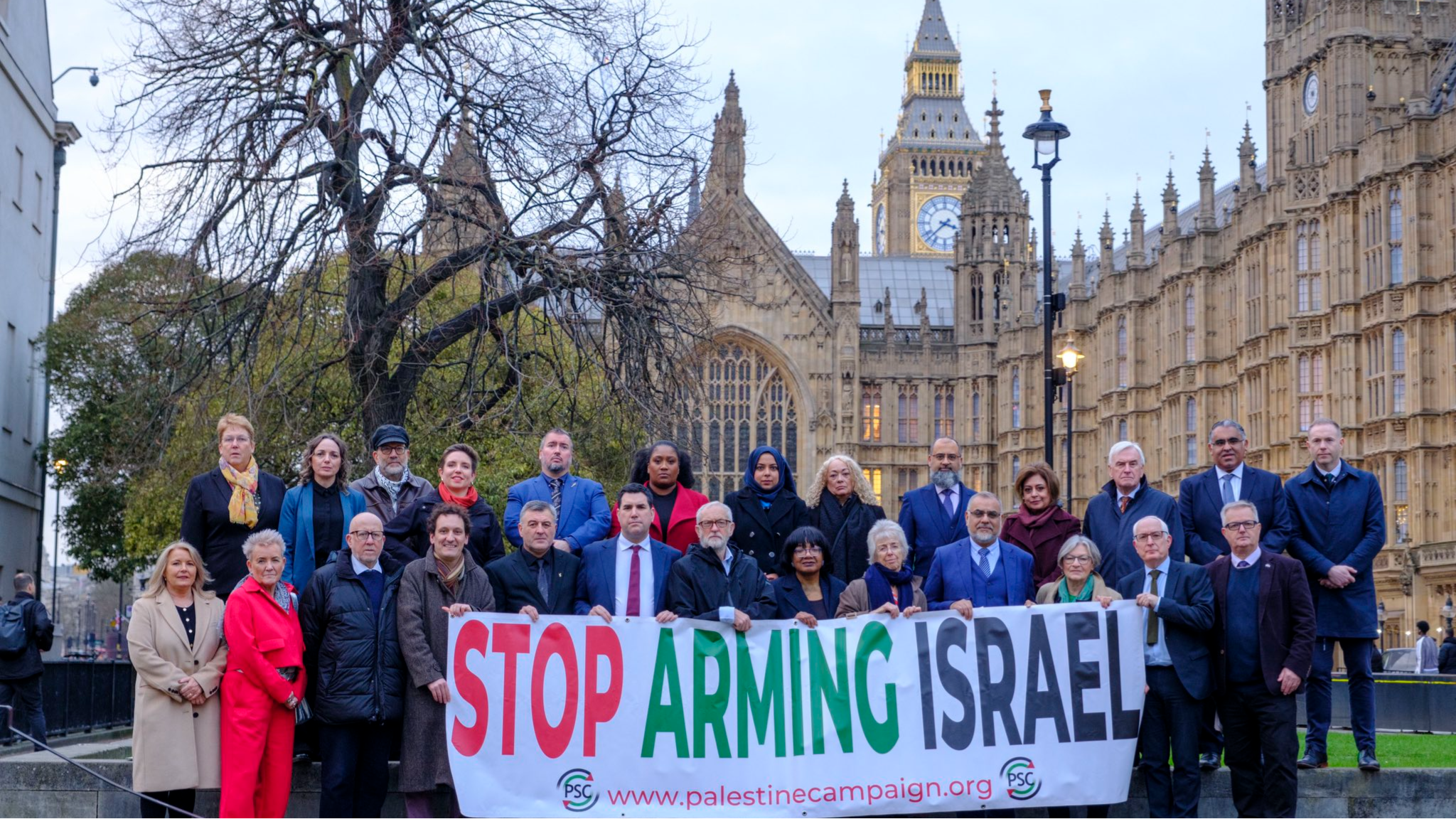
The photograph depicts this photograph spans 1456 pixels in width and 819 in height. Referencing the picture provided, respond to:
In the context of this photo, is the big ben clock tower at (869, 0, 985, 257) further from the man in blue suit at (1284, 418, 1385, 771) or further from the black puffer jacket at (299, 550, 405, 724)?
the black puffer jacket at (299, 550, 405, 724)

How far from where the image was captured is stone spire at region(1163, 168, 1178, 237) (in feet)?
162

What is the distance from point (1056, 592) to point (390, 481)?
411 cm

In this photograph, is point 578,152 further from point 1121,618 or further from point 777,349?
point 777,349

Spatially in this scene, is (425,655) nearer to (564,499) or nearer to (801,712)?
(564,499)

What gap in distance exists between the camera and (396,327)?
561 inches

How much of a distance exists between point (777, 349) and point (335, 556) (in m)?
51.1

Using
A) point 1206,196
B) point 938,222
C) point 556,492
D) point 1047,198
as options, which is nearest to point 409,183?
point 556,492

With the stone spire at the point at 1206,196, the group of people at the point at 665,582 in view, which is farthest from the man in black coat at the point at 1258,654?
the stone spire at the point at 1206,196

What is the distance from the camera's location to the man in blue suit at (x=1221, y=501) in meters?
10.9

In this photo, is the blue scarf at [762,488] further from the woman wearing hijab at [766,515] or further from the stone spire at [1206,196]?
the stone spire at [1206,196]

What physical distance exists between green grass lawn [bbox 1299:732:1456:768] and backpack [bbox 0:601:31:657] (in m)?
11.2

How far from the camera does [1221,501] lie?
11.0 meters

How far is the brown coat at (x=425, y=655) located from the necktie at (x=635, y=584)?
0.94 m

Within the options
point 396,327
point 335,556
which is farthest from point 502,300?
point 335,556
